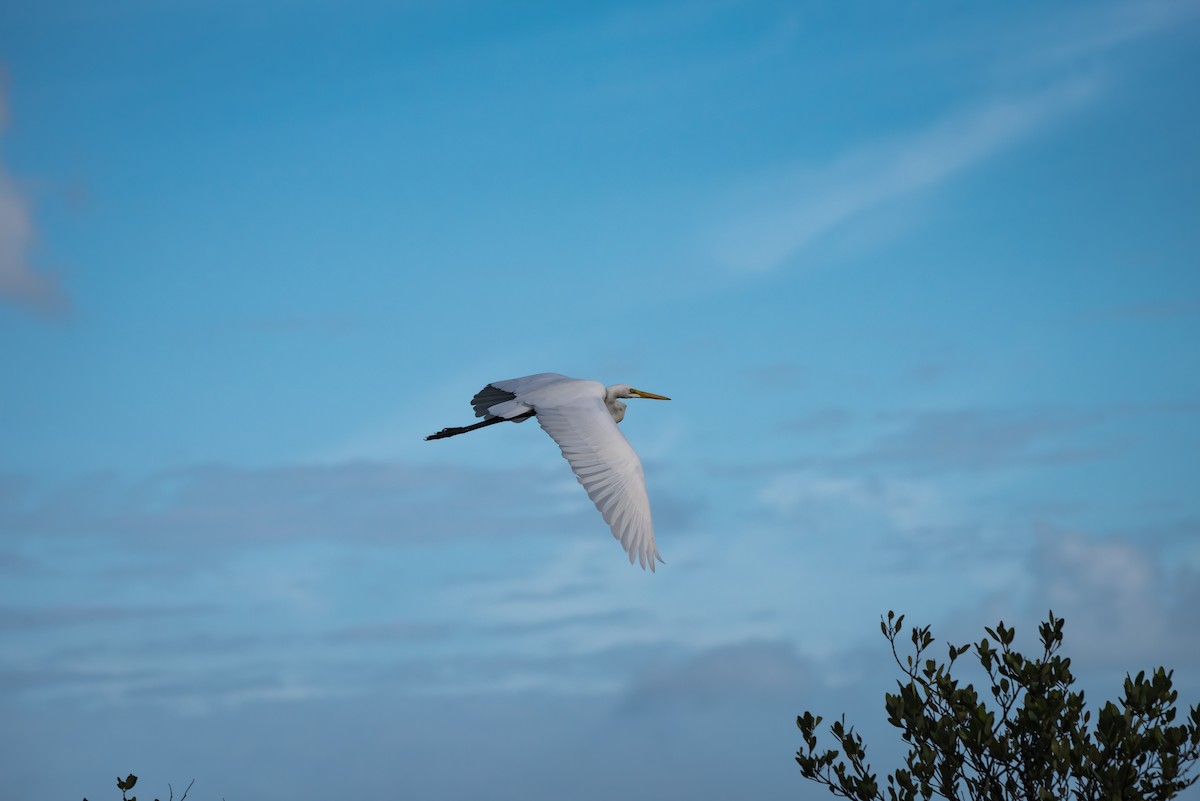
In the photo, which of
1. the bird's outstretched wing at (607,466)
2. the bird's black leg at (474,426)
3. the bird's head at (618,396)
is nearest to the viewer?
A: the bird's outstretched wing at (607,466)

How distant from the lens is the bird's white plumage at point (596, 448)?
42.1 ft

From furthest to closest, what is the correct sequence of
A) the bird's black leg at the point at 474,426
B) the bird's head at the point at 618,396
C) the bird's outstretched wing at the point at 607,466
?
1. the bird's head at the point at 618,396
2. the bird's black leg at the point at 474,426
3. the bird's outstretched wing at the point at 607,466

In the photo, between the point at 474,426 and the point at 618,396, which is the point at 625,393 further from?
the point at 474,426

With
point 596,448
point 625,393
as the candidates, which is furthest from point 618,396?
point 596,448

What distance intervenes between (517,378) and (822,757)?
877 cm

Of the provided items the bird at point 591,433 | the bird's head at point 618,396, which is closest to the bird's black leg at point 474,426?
the bird at point 591,433

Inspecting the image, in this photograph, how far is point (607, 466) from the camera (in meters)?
13.8

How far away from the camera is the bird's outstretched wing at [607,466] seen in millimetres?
12742

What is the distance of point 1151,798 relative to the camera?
29.9ft

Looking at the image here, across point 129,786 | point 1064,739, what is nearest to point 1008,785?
point 1064,739

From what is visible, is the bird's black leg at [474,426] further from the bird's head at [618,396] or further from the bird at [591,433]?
the bird's head at [618,396]

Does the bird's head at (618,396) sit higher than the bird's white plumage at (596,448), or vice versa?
the bird's head at (618,396)

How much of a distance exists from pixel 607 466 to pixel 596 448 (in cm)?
40

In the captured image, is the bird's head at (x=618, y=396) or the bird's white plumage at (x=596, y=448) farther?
the bird's head at (x=618, y=396)
